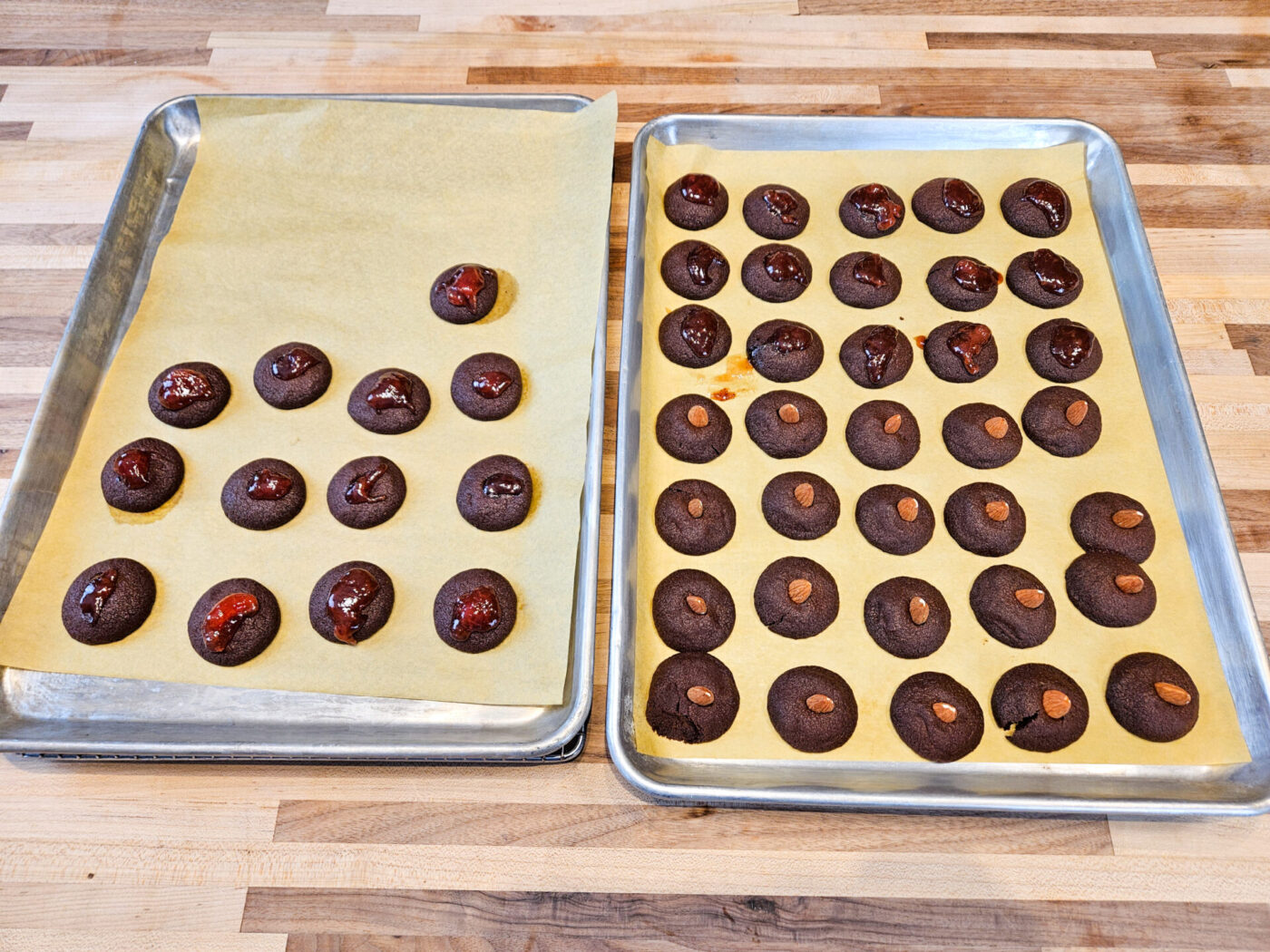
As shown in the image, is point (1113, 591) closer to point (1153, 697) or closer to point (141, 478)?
point (1153, 697)

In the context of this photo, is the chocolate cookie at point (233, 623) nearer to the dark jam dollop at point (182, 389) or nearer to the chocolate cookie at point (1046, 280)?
the dark jam dollop at point (182, 389)

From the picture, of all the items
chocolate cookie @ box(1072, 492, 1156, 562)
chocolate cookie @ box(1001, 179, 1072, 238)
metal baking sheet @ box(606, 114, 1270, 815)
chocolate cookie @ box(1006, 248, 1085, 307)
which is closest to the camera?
metal baking sheet @ box(606, 114, 1270, 815)

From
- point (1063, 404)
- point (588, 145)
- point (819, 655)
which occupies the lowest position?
point (819, 655)

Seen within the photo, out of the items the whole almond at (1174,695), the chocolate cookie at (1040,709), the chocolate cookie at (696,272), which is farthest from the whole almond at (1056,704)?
the chocolate cookie at (696,272)

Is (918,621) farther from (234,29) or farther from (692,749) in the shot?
(234,29)

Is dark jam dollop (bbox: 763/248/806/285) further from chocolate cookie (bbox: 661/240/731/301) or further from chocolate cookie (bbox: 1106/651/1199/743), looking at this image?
chocolate cookie (bbox: 1106/651/1199/743)

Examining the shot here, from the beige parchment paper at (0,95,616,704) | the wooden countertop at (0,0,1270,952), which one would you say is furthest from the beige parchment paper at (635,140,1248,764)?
the beige parchment paper at (0,95,616,704)

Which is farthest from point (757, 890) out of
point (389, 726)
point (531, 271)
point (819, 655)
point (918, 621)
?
point (531, 271)
